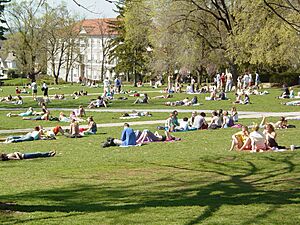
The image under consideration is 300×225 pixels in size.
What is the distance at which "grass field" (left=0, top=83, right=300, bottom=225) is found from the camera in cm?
830

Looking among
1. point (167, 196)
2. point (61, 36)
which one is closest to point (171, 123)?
point (167, 196)

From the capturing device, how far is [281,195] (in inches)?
416

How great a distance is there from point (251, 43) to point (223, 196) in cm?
3356

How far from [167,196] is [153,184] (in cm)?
162

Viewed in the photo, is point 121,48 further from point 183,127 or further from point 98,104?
point 183,127

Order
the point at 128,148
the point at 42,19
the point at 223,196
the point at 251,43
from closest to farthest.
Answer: the point at 223,196
the point at 128,148
the point at 251,43
the point at 42,19

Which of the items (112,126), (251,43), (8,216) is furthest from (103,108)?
(8,216)

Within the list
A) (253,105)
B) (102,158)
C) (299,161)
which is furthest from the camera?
(253,105)

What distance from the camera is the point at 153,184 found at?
12.1 m

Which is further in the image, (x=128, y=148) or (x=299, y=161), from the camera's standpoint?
(x=128, y=148)

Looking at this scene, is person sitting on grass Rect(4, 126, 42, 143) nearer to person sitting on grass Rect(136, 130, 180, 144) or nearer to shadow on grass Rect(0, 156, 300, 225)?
person sitting on grass Rect(136, 130, 180, 144)

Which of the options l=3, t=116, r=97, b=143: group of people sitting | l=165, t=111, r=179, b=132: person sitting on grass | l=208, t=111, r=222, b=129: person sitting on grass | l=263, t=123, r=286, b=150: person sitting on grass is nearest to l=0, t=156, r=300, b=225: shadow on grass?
l=263, t=123, r=286, b=150: person sitting on grass

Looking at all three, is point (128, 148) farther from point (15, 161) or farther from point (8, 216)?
point (8, 216)

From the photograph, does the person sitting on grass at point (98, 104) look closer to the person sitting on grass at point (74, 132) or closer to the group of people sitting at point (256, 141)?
the person sitting on grass at point (74, 132)
